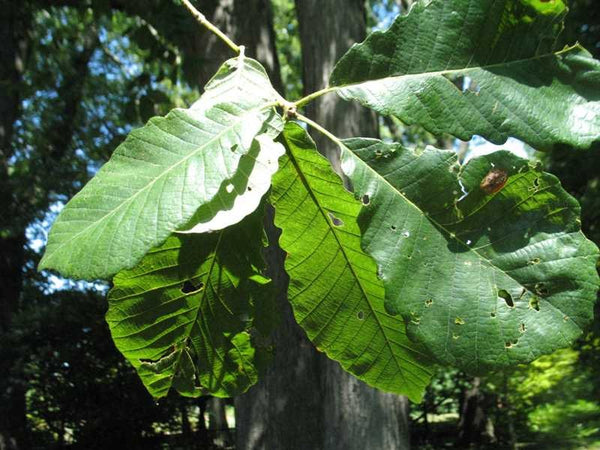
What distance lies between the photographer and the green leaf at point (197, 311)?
38.6 inches

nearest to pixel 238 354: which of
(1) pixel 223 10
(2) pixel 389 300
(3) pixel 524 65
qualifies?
(2) pixel 389 300

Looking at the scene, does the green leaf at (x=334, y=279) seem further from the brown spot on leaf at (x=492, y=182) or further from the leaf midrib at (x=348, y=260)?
the brown spot on leaf at (x=492, y=182)

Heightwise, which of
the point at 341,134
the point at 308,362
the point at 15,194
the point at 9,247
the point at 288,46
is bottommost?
the point at 308,362

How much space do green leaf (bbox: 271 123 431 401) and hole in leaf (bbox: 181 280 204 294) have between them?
14 cm

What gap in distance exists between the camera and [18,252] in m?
7.52

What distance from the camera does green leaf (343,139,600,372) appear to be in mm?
822

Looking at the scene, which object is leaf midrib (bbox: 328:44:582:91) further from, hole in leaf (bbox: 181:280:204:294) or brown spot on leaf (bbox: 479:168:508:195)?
hole in leaf (bbox: 181:280:204:294)

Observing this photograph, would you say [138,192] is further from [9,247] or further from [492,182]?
[9,247]

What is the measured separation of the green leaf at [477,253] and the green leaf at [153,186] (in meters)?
0.18

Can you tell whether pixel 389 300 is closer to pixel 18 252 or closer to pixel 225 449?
pixel 18 252

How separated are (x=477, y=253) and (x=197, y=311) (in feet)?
1.49

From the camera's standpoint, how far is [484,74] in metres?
0.87

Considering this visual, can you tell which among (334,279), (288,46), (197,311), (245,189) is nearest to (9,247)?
(288,46)

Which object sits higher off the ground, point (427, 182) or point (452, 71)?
point (452, 71)
